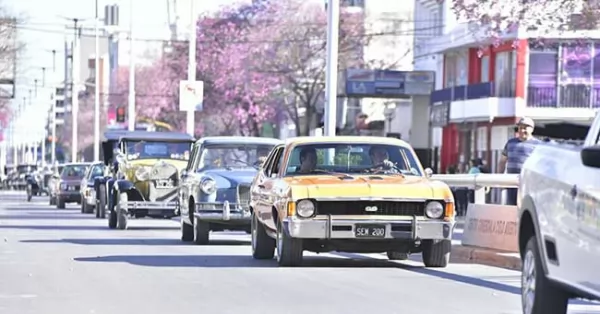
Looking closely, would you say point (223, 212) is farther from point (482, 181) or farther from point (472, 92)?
point (472, 92)

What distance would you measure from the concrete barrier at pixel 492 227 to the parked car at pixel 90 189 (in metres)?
21.9

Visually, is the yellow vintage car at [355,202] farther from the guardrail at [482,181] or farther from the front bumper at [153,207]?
the front bumper at [153,207]

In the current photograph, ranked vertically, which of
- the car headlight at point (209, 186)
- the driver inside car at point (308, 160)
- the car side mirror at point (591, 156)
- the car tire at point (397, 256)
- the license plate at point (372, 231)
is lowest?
the car tire at point (397, 256)

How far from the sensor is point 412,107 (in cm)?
6844

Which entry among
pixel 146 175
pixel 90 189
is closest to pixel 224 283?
pixel 146 175

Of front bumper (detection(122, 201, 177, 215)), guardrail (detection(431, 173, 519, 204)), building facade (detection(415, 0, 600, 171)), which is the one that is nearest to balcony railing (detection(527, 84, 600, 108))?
building facade (detection(415, 0, 600, 171))

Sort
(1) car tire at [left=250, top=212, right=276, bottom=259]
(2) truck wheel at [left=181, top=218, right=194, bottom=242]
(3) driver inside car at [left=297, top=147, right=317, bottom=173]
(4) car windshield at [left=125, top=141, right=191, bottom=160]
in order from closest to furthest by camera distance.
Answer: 1. (3) driver inside car at [left=297, top=147, right=317, bottom=173]
2. (1) car tire at [left=250, top=212, right=276, bottom=259]
3. (2) truck wheel at [left=181, top=218, right=194, bottom=242]
4. (4) car windshield at [left=125, top=141, right=191, bottom=160]

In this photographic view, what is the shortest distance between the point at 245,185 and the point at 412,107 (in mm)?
44907

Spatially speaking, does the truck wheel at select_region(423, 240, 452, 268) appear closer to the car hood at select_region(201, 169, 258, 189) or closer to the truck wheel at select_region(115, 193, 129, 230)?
the car hood at select_region(201, 169, 258, 189)

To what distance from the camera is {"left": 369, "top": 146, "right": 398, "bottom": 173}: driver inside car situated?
19.4 meters

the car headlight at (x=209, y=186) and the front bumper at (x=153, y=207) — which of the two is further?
the front bumper at (x=153, y=207)

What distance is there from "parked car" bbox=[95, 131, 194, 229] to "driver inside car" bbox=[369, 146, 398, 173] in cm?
1165

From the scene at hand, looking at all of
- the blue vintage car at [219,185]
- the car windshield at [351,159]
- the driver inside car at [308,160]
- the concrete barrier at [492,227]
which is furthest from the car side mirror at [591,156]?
the blue vintage car at [219,185]

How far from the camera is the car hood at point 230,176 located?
2425 centimetres
